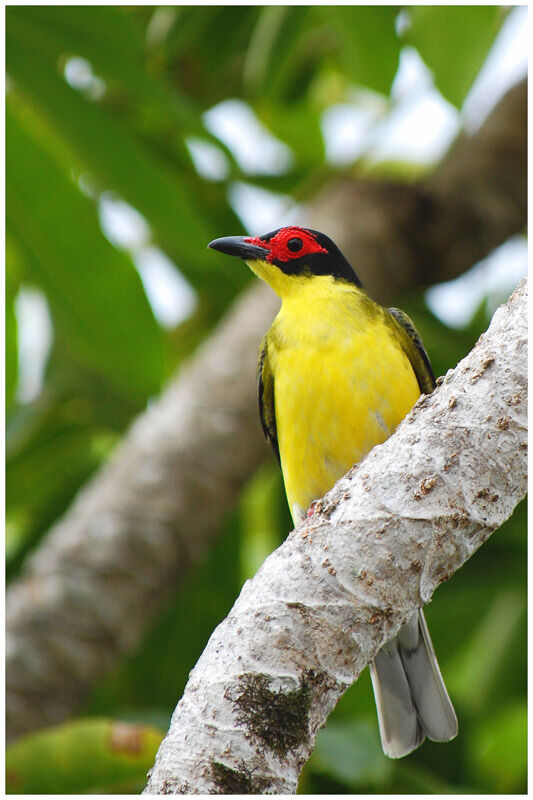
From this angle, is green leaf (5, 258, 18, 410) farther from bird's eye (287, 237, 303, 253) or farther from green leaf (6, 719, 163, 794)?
green leaf (6, 719, 163, 794)

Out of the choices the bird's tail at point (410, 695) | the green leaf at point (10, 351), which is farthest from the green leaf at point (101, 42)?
the bird's tail at point (410, 695)

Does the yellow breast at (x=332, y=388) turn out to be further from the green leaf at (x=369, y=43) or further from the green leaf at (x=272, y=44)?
the green leaf at (x=272, y=44)

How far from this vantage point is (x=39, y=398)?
350cm

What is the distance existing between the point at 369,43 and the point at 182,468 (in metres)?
1.43

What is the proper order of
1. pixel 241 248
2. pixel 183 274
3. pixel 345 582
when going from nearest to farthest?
pixel 345 582 < pixel 241 248 < pixel 183 274

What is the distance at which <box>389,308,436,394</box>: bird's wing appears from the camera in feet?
7.44

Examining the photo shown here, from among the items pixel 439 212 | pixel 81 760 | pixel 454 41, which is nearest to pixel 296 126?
pixel 439 212

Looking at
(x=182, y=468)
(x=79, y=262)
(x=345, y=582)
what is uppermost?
(x=79, y=262)

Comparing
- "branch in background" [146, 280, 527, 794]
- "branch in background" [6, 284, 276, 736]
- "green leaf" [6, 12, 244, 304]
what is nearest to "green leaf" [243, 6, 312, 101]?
"green leaf" [6, 12, 244, 304]

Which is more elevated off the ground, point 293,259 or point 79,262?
point 79,262

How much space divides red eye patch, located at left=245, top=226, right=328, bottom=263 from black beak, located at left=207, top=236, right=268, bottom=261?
22 mm

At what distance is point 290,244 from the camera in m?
2.45

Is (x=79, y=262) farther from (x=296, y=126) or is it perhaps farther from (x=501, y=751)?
(x=501, y=751)

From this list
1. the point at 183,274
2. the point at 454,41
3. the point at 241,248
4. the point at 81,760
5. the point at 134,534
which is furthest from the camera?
the point at 183,274
